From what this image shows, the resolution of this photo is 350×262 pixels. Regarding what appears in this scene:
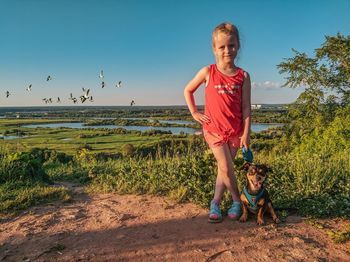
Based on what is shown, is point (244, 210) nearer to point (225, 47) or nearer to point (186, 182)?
point (186, 182)

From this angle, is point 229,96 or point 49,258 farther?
point 229,96

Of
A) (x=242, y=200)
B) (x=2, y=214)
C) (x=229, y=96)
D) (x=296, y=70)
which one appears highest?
(x=296, y=70)

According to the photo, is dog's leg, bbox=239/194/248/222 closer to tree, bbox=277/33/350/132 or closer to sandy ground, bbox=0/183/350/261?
sandy ground, bbox=0/183/350/261

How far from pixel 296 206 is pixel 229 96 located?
1745 mm

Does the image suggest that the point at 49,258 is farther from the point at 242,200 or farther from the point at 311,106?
the point at 311,106

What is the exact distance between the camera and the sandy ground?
294 centimetres

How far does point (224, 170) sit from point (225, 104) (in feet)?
2.52

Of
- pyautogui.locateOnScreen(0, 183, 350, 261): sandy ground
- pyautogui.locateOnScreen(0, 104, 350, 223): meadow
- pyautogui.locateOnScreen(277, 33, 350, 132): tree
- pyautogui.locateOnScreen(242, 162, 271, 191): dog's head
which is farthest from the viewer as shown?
pyautogui.locateOnScreen(277, 33, 350, 132): tree

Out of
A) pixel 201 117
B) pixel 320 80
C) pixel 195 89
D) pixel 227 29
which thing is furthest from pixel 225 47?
pixel 320 80

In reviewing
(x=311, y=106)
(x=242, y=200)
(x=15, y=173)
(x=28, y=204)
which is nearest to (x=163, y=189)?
(x=242, y=200)

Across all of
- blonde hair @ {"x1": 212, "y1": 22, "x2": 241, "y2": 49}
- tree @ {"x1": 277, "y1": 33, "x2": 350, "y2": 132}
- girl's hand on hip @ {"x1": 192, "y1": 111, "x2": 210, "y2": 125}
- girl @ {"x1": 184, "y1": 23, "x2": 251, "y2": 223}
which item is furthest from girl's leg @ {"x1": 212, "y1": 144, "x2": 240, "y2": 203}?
tree @ {"x1": 277, "y1": 33, "x2": 350, "y2": 132}

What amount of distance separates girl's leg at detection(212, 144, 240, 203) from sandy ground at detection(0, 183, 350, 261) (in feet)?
1.17

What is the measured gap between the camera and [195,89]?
3799mm

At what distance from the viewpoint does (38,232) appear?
137 inches
